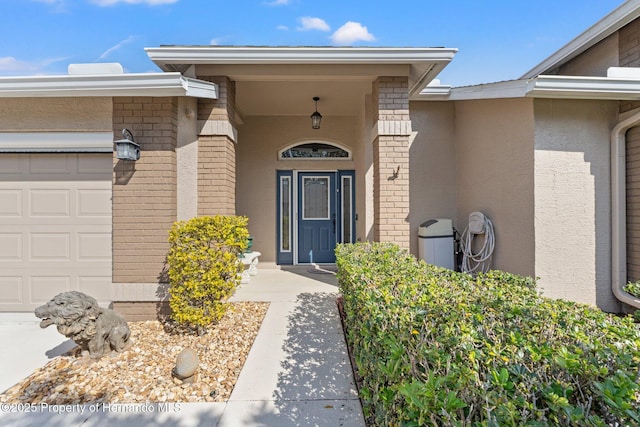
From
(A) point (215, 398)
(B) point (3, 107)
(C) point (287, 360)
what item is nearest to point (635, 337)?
(C) point (287, 360)

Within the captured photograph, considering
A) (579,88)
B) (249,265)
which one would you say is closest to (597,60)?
(579,88)

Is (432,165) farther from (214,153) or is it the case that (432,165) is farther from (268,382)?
(268,382)

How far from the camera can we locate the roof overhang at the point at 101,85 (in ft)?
12.6

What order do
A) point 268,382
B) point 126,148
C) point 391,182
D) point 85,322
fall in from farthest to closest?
point 391,182 → point 126,148 → point 85,322 → point 268,382

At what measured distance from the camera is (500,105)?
504 centimetres

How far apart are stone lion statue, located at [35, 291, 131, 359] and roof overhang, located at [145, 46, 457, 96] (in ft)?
10.9

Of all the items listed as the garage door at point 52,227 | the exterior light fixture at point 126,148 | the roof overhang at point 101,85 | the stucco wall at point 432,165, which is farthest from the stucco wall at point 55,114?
the stucco wall at point 432,165

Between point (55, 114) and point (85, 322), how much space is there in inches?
127

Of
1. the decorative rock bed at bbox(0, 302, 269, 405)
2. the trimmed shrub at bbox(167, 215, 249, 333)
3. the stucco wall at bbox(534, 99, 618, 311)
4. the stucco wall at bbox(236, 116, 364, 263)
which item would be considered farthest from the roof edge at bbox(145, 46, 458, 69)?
the decorative rock bed at bbox(0, 302, 269, 405)

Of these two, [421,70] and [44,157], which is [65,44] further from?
[421,70]

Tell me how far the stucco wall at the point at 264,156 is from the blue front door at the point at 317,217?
2.23 feet

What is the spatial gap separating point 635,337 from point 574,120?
179 inches

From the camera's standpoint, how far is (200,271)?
355cm

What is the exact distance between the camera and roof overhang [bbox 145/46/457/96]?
410 centimetres
